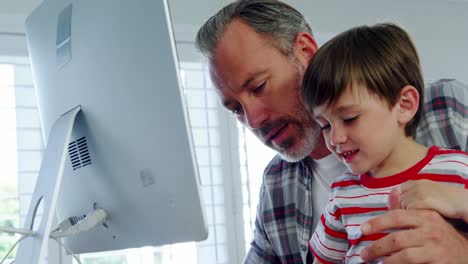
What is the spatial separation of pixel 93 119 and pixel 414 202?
56cm

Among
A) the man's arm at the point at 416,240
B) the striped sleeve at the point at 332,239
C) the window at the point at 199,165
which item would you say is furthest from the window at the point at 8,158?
the man's arm at the point at 416,240

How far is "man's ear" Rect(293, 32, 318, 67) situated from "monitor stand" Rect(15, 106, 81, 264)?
549mm

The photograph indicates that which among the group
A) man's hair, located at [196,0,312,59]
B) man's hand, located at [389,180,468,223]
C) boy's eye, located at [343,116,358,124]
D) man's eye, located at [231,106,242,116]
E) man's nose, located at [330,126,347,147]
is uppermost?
man's hair, located at [196,0,312,59]

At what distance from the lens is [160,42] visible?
2.97 ft

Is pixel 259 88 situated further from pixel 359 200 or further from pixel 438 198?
pixel 438 198

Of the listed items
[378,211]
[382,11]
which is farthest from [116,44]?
[382,11]

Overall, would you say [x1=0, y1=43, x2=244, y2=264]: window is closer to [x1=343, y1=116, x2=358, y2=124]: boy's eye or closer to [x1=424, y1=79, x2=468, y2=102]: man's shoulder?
[x1=424, y1=79, x2=468, y2=102]: man's shoulder

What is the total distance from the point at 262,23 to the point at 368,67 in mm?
424

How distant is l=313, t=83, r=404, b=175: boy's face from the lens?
101 centimetres

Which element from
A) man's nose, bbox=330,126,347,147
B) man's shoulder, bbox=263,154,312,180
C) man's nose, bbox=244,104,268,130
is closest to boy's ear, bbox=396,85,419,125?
man's nose, bbox=330,126,347,147

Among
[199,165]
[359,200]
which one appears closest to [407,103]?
[359,200]

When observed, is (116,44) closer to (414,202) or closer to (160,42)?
(160,42)

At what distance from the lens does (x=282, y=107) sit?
1.34 m

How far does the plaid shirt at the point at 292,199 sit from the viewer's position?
1.28 meters
